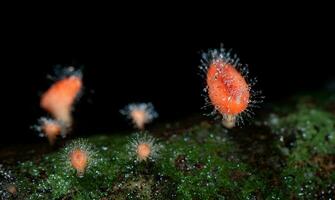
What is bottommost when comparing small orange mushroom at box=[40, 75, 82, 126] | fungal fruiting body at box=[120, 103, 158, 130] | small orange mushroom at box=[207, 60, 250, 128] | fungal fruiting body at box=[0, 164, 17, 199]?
fungal fruiting body at box=[0, 164, 17, 199]

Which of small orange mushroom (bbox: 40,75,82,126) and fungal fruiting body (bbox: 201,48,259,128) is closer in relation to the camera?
fungal fruiting body (bbox: 201,48,259,128)

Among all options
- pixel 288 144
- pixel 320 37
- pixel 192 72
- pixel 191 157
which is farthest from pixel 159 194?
pixel 320 37

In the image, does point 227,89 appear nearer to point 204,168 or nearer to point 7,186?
point 204,168

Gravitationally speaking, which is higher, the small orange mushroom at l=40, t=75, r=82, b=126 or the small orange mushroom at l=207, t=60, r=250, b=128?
the small orange mushroom at l=40, t=75, r=82, b=126

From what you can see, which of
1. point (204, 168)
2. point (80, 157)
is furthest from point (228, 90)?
point (80, 157)

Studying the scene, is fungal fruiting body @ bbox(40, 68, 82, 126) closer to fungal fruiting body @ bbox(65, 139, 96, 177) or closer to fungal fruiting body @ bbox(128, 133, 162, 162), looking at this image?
fungal fruiting body @ bbox(65, 139, 96, 177)

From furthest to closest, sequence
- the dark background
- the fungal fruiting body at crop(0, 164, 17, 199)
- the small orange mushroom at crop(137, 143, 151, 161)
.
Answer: the dark background
the small orange mushroom at crop(137, 143, 151, 161)
the fungal fruiting body at crop(0, 164, 17, 199)

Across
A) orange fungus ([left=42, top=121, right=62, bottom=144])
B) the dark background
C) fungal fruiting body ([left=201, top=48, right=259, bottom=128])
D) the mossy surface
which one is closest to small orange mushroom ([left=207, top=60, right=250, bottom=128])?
fungal fruiting body ([left=201, top=48, right=259, bottom=128])

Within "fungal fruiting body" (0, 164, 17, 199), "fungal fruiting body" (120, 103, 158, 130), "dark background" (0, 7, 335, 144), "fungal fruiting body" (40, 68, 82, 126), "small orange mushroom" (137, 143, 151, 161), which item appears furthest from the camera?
"dark background" (0, 7, 335, 144)

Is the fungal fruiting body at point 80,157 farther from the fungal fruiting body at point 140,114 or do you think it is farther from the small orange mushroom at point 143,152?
the fungal fruiting body at point 140,114
